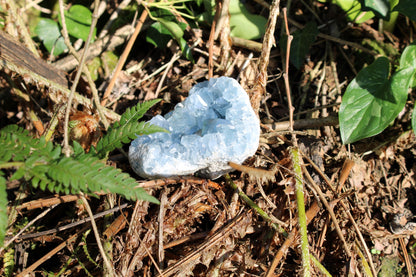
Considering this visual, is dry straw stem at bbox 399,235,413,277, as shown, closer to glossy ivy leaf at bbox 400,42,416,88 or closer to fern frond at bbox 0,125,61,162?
glossy ivy leaf at bbox 400,42,416,88

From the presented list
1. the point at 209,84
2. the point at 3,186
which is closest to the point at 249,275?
the point at 209,84

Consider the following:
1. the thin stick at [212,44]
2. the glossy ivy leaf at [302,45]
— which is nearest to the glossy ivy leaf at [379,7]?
the glossy ivy leaf at [302,45]

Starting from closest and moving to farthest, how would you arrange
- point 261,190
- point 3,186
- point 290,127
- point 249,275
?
point 3,186, point 249,275, point 261,190, point 290,127

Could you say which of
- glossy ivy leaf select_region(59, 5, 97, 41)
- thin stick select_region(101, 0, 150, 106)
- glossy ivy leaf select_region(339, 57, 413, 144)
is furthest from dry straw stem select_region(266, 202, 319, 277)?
glossy ivy leaf select_region(59, 5, 97, 41)

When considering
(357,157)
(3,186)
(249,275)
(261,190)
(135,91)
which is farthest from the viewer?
(135,91)

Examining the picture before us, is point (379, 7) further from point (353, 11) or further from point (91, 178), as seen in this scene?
point (91, 178)

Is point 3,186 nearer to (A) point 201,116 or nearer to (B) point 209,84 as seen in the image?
(A) point 201,116
